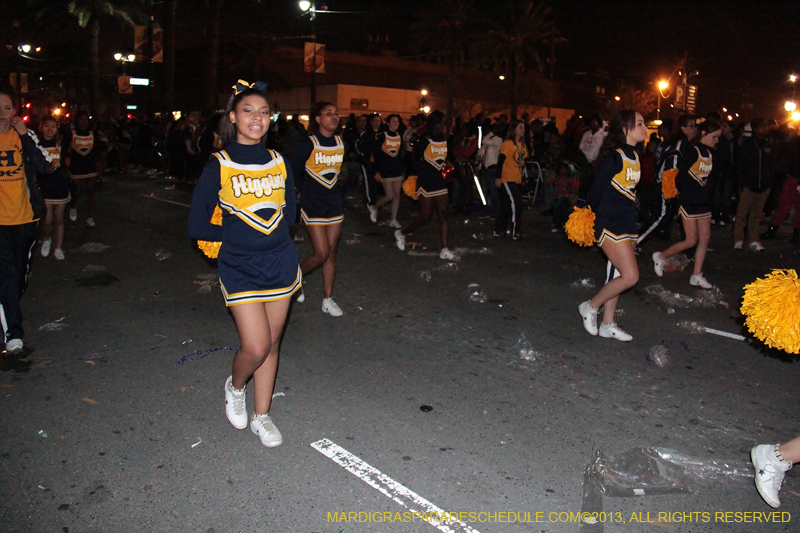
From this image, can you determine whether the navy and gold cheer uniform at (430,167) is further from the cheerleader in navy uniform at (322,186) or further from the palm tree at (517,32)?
the palm tree at (517,32)

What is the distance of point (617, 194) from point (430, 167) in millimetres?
3825

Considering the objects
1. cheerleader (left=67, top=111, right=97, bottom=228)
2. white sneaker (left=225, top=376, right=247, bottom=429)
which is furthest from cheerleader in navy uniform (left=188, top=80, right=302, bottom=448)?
cheerleader (left=67, top=111, right=97, bottom=228)

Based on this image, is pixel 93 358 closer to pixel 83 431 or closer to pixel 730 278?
pixel 83 431

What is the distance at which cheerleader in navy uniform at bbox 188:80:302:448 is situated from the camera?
11.4 feet

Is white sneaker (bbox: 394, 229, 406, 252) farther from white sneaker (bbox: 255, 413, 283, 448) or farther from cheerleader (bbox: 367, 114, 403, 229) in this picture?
white sneaker (bbox: 255, 413, 283, 448)

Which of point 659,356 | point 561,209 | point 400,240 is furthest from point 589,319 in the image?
point 561,209

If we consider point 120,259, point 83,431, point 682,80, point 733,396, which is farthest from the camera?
point 682,80

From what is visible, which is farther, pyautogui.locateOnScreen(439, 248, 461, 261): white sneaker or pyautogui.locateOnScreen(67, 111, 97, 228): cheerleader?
pyautogui.locateOnScreen(67, 111, 97, 228): cheerleader

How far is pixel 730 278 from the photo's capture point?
330 inches

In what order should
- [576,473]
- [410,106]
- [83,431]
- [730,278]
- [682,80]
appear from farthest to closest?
[410,106], [682,80], [730,278], [83,431], [576,473]

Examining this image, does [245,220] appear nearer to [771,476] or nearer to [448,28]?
[771,476]

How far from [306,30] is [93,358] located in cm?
5444

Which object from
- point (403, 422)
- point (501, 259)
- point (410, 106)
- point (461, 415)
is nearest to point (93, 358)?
point (403, 422)

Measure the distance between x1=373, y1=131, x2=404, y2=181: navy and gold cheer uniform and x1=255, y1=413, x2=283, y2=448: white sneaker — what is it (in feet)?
25.4
